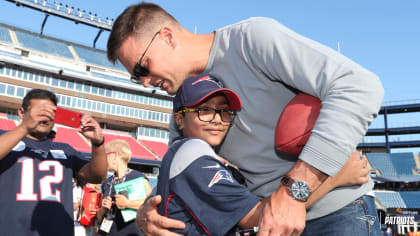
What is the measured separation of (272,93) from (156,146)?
34046mm

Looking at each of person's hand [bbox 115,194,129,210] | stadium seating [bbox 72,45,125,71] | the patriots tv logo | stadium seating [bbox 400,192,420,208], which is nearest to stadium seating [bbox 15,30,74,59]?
stadium seating [bbox 72,45,125,71]

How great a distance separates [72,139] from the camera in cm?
2911

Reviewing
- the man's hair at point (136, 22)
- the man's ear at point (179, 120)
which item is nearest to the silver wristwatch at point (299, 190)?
the man's ear at point (179, 120)

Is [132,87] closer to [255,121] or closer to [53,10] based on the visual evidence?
[53,10]

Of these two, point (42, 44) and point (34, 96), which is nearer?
point (34, 96)

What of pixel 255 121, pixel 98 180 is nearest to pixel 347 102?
pixel 255 121

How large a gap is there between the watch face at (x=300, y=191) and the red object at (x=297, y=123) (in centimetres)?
25

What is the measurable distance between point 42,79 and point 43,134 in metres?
31.7

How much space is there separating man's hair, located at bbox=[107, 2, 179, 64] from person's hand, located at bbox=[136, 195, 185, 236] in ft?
3.53

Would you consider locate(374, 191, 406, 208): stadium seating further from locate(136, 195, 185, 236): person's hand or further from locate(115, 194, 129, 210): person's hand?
locate(136, 195, 185, 236): person's hand

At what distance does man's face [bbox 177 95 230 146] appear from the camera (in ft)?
5.96

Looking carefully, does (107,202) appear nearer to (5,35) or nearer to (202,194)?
(202,194)

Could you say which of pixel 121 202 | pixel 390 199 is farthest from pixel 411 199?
pixel 121 202

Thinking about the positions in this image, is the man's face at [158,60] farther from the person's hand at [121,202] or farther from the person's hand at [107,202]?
the person's hand at [107,202]
